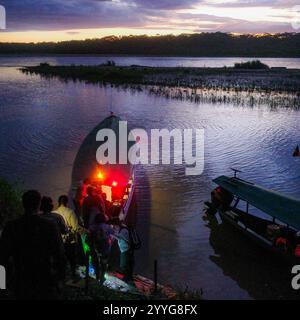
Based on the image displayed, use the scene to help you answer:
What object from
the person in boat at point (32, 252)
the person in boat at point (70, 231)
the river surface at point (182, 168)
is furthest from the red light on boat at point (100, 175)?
the person in boat at point (32, 252)

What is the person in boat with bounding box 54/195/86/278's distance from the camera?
821 cm

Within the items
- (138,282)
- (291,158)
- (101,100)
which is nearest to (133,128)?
(291,158)

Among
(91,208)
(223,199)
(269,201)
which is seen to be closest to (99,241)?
(91,208)

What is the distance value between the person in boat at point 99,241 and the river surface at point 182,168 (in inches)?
106

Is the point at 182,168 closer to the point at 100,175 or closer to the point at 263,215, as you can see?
the point at 263,215

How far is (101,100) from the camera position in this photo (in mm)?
40812

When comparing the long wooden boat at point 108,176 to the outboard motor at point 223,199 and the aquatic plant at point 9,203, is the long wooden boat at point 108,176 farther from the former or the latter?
the outboard motor at point 223,199

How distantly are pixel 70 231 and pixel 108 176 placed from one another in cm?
507

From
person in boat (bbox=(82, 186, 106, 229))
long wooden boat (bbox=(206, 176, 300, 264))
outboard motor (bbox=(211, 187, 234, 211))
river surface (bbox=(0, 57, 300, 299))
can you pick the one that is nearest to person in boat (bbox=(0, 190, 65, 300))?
person in boat (bbox=(82, 186, 106, 229))

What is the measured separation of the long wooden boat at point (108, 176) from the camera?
12.3 meters

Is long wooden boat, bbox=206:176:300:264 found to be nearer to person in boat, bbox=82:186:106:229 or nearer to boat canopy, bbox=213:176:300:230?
boat canopy, bbox=213:176:300:230
